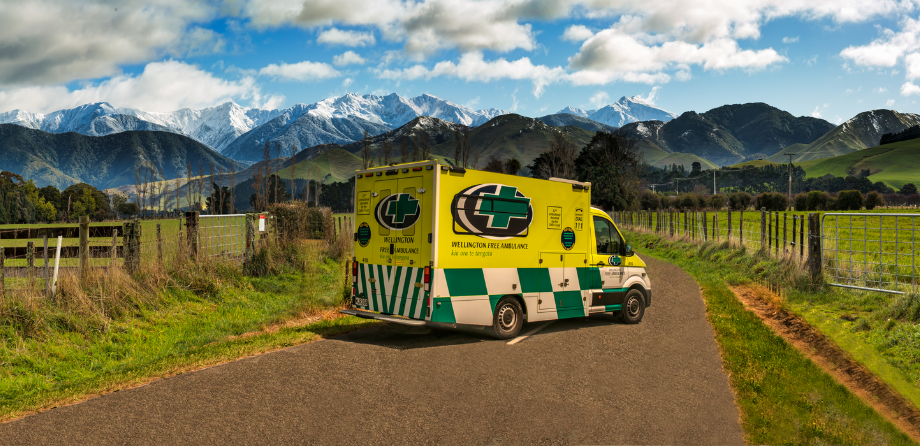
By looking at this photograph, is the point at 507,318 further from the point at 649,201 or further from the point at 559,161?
the point at 649,201

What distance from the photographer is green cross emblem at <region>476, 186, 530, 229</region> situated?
379 inches

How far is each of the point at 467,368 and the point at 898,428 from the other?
4.69 meters

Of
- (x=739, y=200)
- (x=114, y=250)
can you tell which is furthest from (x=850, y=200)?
(x=114, y=250)

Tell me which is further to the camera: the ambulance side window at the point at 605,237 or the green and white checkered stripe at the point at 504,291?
the ambulance side window at the point at 605,237

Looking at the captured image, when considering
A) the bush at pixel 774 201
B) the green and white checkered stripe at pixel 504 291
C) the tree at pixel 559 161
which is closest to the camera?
the green and white checkered stripe at pixel 504 291

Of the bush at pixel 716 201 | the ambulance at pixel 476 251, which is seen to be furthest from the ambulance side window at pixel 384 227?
the bush at pixel 716 201

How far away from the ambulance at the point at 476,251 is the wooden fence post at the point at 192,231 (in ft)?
16.7

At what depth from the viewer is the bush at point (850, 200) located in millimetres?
91000

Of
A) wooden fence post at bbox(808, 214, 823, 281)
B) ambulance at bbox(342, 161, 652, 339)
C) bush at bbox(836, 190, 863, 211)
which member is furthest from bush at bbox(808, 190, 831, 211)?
ambulance at bbox(342, 161, 652, 339)

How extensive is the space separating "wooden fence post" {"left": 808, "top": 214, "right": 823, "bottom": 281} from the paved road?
19.3ft

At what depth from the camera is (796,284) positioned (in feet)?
45.1

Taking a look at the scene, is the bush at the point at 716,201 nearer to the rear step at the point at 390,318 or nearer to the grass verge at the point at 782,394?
the grass verge at the point at 782,394

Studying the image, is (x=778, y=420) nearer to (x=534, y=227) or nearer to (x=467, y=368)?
(x=467, y=368)

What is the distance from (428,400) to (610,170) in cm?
6656
